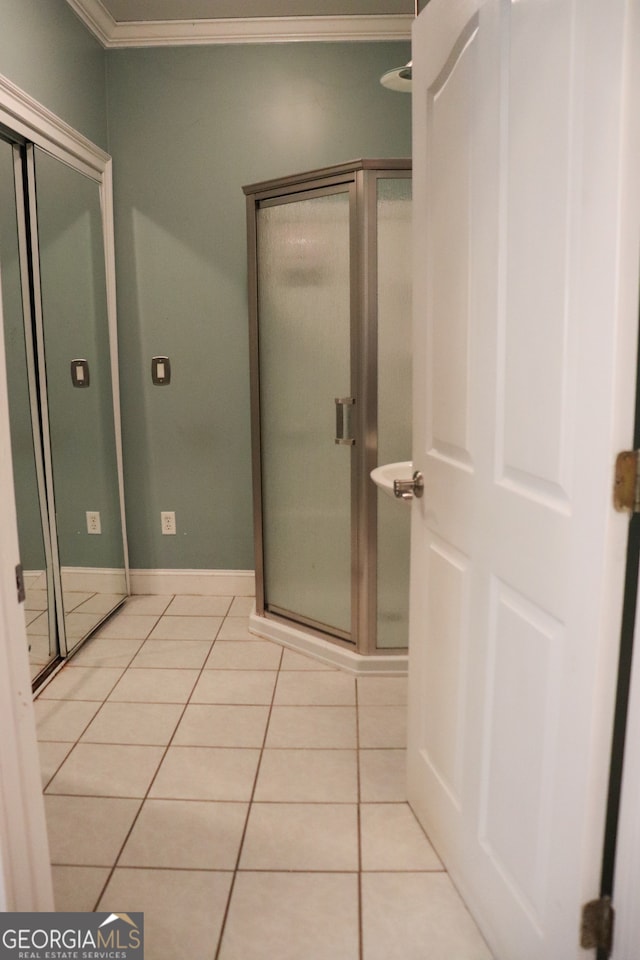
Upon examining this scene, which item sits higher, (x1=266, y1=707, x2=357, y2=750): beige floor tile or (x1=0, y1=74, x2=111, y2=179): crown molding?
(x1=0, y1=74, x2=111, y2=179): crown molding

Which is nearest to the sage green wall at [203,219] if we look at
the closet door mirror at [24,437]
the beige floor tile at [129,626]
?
the beige floor tile at [129,626]

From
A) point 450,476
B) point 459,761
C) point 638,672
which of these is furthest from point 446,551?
A: point 638,672

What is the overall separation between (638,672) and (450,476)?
0.62 metres

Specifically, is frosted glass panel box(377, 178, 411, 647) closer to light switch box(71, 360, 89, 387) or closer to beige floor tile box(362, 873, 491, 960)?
beige floor tile box(362, 873, 491, 960)

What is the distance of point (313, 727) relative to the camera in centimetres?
236

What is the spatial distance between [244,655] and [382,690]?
62 centimetres

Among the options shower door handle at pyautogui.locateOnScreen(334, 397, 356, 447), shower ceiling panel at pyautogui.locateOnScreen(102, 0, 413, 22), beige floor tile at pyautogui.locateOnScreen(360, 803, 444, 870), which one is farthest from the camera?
shower ceiling panel at pyautogui.locateOnScreen(102, 0, 413, 22)

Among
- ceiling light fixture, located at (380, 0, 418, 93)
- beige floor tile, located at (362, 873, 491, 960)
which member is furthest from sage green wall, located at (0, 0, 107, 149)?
beige floor tile, located at (362, 873, 491, 960)

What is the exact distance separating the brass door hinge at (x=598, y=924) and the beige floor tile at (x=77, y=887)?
1.04 metres

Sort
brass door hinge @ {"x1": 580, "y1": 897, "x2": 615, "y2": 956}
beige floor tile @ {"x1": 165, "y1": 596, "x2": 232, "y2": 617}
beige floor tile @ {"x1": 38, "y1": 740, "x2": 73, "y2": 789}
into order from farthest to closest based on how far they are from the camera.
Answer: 1. beige floor tile @ {"x1": 165, "y1": 596, "x2": 232, "y2": 617}
2. beige floor tile @ {"x1": 38, "y1": 740, "x2": 73, "y2": 789}
3. brass door hinge @ {"x1": 580, "y1": 897, "x2": 615, "y2": 956}

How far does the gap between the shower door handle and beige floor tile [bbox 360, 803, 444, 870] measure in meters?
1.25

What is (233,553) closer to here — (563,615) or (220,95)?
(220,95)

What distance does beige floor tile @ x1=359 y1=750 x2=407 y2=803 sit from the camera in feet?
6.56

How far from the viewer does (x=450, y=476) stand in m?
1.56
